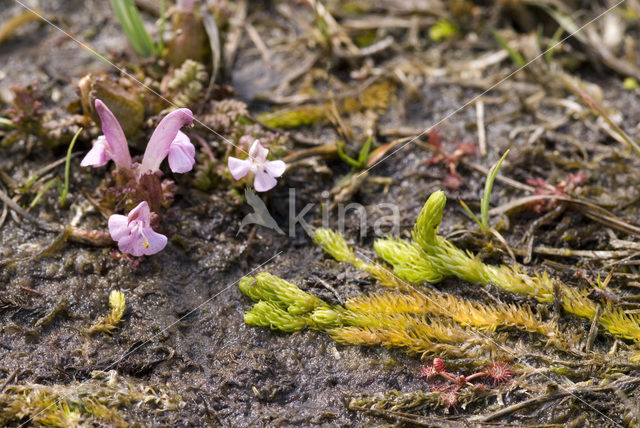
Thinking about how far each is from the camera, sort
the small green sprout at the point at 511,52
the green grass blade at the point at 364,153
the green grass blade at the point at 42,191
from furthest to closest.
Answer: the small green sprout at the point at 511,52 → the green grass blade at the point at 364,153 → the green grass blade at the point at 42,191

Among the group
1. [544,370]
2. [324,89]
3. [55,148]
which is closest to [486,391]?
[544,370]

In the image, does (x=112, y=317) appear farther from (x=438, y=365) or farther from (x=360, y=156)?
(x=360, y=156)

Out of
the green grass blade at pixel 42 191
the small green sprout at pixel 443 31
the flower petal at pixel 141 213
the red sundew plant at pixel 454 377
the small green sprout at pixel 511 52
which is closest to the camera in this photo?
the red sundew plant at pixel 454 377

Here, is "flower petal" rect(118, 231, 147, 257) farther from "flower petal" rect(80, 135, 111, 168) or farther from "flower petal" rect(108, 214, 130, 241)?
"flower petal" rect(80, 135, 111, 168)

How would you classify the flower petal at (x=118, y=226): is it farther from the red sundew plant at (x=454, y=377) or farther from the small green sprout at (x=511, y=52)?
the small green sprout at (x=511, y=52)

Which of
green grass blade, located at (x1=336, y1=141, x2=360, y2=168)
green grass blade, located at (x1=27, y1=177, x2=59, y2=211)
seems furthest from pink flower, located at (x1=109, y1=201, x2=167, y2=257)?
green grass blade, located at (x1=336, y1=141, x2=360, y2=168)

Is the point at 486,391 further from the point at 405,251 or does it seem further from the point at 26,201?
the point at 26,201

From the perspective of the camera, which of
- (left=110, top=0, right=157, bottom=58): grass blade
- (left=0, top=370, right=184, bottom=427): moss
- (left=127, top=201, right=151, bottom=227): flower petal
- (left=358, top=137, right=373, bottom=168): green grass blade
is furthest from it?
(left=110, top=0, right=157, bottom=58): grass blade

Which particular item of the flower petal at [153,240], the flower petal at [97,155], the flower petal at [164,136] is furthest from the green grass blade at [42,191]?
the flower petal at [153,240]
